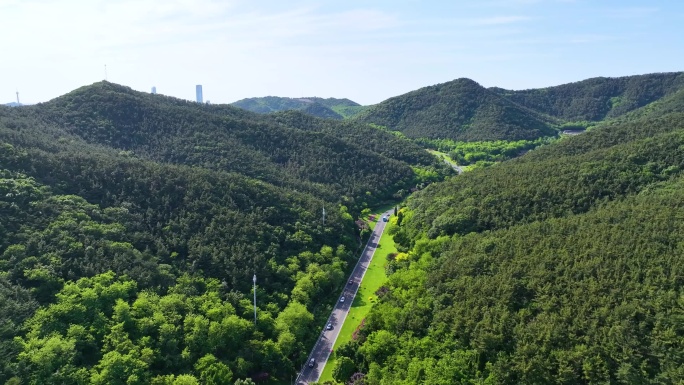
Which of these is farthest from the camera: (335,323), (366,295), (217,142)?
(217,142)

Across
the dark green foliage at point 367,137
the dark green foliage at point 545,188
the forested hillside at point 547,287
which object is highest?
the dark green foliage at point 367,137

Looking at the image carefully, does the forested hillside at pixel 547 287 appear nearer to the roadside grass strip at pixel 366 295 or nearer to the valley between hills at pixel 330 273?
the valley between hills at pixel 330 273

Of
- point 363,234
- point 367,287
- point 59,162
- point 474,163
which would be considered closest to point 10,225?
point 59,162

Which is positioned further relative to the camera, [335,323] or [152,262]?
[335,323]

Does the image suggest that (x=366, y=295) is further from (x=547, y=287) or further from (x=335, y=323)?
(x=547, y=287)

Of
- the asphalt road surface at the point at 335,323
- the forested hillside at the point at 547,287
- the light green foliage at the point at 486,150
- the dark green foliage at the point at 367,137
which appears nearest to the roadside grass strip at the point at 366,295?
the asphalt road surface at the point at 335,323

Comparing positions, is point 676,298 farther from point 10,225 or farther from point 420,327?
point 10,225

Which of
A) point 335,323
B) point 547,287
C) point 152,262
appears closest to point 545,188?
point 547,287

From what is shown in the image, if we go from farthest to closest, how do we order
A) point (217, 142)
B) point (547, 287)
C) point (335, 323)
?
1. point (217, 142)
2. point (335, 323)
3. point (547, 287)
